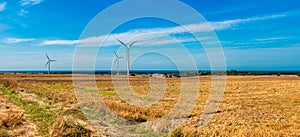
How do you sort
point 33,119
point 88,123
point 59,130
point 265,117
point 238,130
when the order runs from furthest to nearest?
point 265,117 → point 33,119 → point 88,123 → point 238,130 → point 59,130

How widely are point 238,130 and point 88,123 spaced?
235 inches

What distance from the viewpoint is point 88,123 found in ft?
45.3

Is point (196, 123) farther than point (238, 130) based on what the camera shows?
Yes

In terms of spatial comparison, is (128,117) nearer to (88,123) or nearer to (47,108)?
(88,123)

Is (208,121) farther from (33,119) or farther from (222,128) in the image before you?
(33,119)

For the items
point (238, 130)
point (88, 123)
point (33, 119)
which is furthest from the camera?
point (33, 119)

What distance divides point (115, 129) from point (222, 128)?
415 cm

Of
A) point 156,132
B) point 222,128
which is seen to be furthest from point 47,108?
point 222,128

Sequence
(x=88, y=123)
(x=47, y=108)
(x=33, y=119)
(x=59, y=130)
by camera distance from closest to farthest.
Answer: (x=59, y=130)
(x=88, y=123)
(x=33, y=119)
(x=47, y=108)

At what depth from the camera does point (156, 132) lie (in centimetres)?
1244

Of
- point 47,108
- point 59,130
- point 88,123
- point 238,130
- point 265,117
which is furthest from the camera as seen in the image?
point 47,108

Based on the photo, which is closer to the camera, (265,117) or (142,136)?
(142,136)

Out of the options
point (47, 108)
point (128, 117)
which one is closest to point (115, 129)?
point (128, 117)

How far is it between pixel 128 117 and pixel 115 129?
2.64 metres
